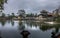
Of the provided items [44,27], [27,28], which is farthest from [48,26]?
[27,28]

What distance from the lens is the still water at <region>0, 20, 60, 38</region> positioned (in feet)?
9.89

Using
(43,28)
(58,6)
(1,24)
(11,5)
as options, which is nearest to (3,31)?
(1,24)

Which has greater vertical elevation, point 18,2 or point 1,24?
point 18,2

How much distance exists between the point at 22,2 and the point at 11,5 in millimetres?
264

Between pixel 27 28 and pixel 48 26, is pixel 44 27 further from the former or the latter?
pixel 27 28

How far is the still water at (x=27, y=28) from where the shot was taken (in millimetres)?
3016

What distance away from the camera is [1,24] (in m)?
3.08

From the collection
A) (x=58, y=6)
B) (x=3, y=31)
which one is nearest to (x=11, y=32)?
(x=3, y=31)

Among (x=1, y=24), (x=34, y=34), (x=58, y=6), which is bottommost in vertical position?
(x=34, y=34)

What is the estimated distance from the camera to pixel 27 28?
3055mm

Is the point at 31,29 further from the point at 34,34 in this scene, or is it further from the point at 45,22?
the point at 45,22

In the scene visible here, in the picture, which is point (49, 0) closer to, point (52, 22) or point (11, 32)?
point (52, 22)

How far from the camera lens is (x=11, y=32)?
304 cm

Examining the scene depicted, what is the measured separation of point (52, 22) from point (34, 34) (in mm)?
494
